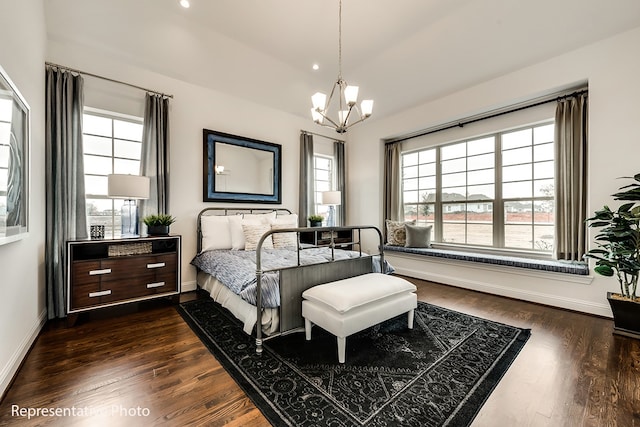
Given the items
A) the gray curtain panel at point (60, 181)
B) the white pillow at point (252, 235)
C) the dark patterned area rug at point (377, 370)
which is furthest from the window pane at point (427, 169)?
the gray curtain panel at point (60, 181)

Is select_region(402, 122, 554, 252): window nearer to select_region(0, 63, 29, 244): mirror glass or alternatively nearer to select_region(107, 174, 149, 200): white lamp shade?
select_region(107, 174, 149, 200): white lamp shade

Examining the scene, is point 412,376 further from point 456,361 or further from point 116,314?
point 116,314

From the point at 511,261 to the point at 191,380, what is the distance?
401 centimetres

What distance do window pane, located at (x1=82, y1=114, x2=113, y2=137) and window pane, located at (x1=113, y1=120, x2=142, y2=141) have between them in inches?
2.9

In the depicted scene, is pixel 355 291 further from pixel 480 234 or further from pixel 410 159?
pixel 410 159

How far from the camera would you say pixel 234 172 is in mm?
4426

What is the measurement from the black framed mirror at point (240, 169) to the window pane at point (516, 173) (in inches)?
148

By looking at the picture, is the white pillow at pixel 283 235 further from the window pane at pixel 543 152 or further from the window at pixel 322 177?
the window pane at pixel 543 152

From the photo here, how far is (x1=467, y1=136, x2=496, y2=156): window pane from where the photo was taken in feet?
14.1

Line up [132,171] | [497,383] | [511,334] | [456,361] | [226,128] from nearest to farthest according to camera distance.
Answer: [497,383], [456,361], [511,334], [132,171], [226,128]

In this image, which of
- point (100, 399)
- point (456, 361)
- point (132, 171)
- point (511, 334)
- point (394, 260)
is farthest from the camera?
point (394, 260)

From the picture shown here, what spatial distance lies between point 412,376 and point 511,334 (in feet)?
4.46

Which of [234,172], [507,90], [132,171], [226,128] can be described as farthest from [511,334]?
[132,171]

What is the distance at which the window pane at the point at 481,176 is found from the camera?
4.32 meters
